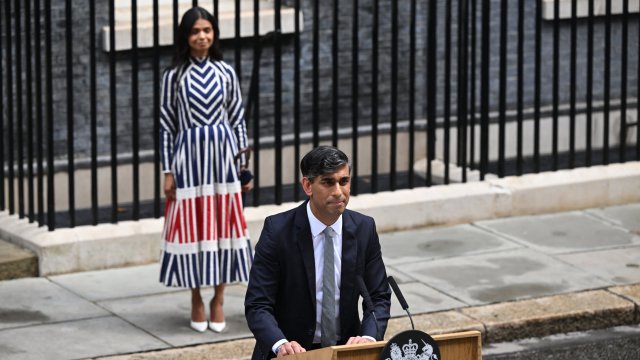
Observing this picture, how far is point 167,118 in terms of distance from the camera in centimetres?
919

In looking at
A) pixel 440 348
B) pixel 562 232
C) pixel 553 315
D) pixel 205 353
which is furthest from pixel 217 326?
pixel 440 348

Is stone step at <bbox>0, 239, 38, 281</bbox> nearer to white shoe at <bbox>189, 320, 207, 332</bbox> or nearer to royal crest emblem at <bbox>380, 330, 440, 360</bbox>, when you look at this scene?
white shoe at <bbox>189, 320, 207, 332</bbox>

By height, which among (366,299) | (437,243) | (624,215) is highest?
(366,299)

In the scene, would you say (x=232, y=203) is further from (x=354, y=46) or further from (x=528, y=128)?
(x=528, y=128)

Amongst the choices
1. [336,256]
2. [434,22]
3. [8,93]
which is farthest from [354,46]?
[336,256]

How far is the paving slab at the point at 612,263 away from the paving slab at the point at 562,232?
135 millimetres

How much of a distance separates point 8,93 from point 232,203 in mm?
Answer: 2294

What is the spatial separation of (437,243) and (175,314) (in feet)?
8.09

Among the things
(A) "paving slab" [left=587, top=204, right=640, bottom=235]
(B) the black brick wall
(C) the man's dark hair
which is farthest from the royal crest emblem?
(A) "paving slab" [left=587, top=204, right=640, bottom=235]

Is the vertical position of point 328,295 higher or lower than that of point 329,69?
lower

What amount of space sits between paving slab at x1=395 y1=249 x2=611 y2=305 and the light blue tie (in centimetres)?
394

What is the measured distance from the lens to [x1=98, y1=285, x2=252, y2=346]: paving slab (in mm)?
9180

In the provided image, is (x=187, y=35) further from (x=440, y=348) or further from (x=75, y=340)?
(x=440, y=348)

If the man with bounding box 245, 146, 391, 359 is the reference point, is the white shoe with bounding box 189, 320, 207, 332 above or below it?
below
